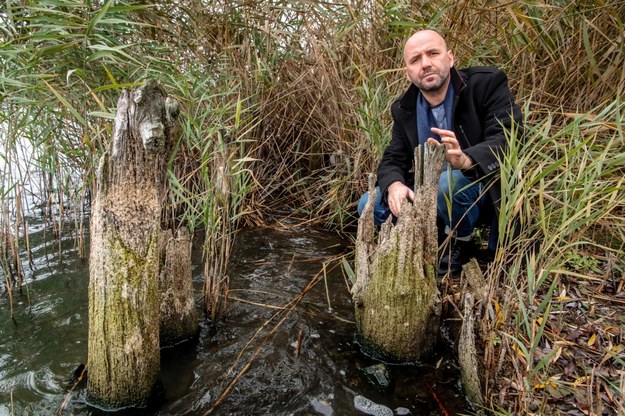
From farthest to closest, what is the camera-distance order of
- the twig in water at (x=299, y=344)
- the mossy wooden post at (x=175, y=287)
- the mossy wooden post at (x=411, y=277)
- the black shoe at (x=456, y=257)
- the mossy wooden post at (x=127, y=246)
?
1. the black shoe at (x=456, y=257)
2. the twig in water at (x=299, y=344)
3. the mossy wooden post at (x=175, y=287)
4. the mossy wooden post at (x=411, y=277)
5. the mossy wooden post at (x=127, y=246)

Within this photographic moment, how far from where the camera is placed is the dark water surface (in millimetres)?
2250

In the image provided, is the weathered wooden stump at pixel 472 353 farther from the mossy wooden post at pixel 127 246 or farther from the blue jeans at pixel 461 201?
the mossy wooden post at pixel 127 246

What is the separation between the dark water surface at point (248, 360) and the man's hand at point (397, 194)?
24.7 inches

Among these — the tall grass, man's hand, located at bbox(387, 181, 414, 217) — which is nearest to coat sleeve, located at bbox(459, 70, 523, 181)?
the tall grass

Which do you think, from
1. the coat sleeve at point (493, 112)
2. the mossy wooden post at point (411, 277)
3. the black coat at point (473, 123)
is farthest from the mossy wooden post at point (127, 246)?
the coat sleeve at point (493, 112)

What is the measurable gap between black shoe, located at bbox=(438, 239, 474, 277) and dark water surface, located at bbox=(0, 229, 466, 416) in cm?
71

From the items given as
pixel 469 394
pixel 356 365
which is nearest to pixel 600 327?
pixel 469 394

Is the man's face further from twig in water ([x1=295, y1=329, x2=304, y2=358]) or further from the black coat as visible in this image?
twig in water ([x1=295, y1=329, x2=304, y2=358])

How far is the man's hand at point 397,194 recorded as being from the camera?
2910mm

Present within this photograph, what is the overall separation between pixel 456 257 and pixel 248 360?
1.61 meters

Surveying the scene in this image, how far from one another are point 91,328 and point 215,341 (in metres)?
0.89

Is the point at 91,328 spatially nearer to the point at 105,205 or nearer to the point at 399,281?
the point at 105,205

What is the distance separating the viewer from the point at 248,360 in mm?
2586

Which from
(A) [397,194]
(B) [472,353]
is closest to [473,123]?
(A) [397,194]
